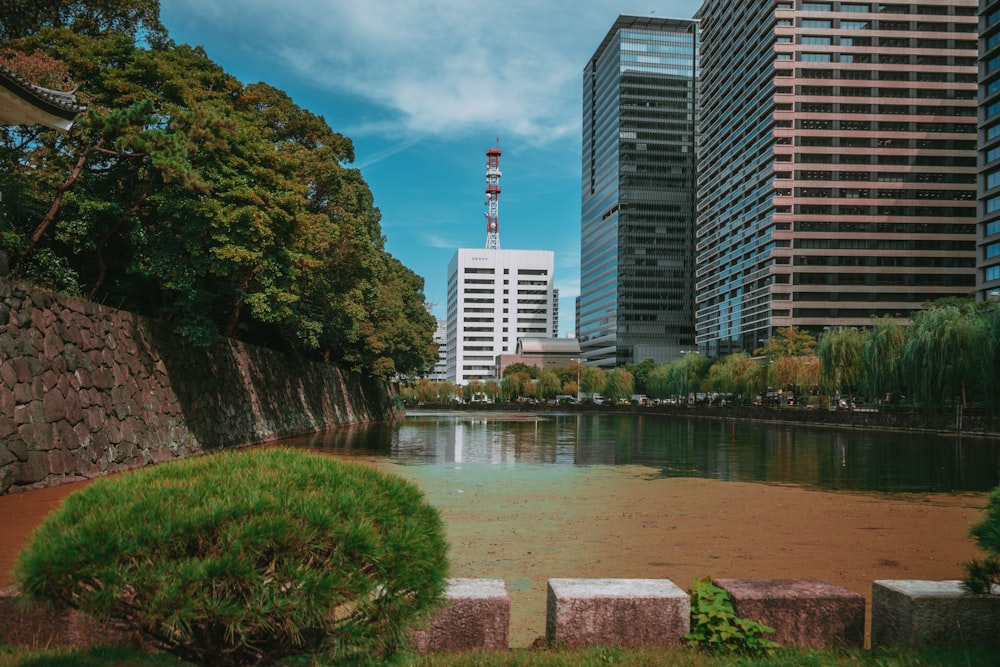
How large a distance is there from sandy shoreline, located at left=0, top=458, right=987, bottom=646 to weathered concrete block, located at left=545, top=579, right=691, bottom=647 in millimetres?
1039

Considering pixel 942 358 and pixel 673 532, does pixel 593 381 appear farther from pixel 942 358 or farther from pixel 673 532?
pixel 673 532

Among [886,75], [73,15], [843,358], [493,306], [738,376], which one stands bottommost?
[738,376]

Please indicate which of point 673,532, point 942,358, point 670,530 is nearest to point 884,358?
point 942,358

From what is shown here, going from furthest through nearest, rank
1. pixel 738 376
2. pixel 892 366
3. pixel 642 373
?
pixel 642 373 → pixel 738 376 → pixel 892 366

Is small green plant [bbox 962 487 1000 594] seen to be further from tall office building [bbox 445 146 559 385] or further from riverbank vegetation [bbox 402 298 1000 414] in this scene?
tall office building [bbox 445 146 559 385]

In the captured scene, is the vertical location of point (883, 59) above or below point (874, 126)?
above

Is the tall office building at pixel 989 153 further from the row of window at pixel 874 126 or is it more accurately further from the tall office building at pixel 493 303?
the tall office building at pixel 493 303

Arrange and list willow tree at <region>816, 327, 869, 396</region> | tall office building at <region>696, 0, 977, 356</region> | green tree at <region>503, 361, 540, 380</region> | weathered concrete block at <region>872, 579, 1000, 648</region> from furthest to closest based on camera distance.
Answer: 1. green tree at <region>503, 361, 540, 380</region>
2. tall office building at <region>696, 0, 977, 356</region>
3. willow tree at <region>816, 327, 869, 396</region>
4. weathered concrete block at <region>872, 579, 1000, 648</region>

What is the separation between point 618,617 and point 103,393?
14162 millimetres

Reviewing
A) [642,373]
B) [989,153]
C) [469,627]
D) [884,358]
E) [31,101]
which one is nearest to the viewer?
[469,627]

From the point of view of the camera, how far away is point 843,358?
1811 inches

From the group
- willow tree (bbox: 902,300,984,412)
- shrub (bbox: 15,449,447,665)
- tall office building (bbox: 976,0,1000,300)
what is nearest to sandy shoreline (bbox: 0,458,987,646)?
shrub (bbox: 15,449,447,665)

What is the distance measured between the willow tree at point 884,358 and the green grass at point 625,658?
4097cm

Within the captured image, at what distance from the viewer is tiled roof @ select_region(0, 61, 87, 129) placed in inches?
448
